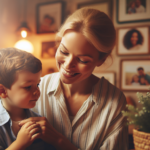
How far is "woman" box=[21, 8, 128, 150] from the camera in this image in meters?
0.84

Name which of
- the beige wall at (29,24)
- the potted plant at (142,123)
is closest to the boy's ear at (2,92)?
the potted plant at (142,123)

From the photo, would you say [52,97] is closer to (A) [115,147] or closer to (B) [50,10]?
(A) [115,147]

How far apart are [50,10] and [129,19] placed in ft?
4.50

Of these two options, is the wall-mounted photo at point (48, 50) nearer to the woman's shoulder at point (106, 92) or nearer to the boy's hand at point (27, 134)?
the woman's shoulder at point (106, 92)

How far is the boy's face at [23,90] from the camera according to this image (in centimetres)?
73

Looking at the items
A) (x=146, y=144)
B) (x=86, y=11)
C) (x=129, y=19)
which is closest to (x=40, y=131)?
(x=146, y=144)

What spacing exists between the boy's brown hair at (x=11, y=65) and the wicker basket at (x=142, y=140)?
0.59m

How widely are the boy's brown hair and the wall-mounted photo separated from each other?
2.12 metres

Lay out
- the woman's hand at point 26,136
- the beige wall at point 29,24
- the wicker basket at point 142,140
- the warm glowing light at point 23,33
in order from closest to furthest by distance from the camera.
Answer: the woman's hand at point 26,136
the wicker basket at point 142,140
the beige wall at point 29,24
the warm glowing light at point 23,33

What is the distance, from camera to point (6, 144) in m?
0.72

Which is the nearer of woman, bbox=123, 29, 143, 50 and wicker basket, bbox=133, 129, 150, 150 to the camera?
wicker basket, bbox=133, 129, 150, 150

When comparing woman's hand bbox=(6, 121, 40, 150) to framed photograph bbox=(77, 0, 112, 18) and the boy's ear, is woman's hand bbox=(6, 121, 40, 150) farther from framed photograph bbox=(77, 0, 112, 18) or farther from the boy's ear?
framed photograph bbox=(77, 0, 112, 18)

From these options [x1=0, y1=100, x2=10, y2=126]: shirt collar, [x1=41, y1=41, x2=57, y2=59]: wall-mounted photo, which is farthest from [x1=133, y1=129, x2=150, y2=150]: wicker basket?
[x1=41, y1=41, x2=57, y2=59]: wall-mounted photo

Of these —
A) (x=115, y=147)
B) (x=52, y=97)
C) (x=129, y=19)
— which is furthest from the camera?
(x=129, y=19)
